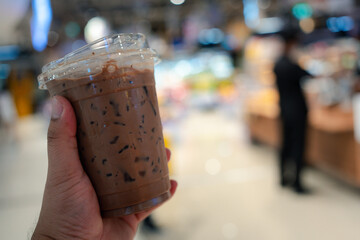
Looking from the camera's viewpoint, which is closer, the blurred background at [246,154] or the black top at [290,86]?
the blurred background at [246,154]

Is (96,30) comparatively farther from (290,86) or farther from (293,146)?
(293,146)

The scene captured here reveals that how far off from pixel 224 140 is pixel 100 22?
4.98 m

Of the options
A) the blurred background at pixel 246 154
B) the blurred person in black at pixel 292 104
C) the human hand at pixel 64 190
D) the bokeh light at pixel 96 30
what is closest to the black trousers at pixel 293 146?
the blurred person in black at pixel 292 104

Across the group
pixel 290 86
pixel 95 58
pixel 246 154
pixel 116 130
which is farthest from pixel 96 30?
pixel 116 130

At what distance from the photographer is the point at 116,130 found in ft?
2.83

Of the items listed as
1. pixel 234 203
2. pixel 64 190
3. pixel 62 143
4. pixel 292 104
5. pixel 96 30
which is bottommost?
pixel 234 203

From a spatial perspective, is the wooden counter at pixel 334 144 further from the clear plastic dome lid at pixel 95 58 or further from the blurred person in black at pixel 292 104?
the clear plastic dome lid at pixel 95 58

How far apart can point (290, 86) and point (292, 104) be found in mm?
223

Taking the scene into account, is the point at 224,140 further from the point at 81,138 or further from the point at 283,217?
the point at 81,138

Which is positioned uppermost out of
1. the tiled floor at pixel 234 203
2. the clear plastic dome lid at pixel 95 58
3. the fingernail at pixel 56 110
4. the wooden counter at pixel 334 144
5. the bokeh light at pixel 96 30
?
the bokeh light at pixel 96 30

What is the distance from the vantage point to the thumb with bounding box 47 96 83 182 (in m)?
0.83

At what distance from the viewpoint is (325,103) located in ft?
15.9

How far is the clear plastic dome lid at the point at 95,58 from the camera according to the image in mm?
886

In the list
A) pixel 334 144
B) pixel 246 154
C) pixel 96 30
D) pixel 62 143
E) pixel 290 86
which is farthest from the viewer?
pixel 96 30
